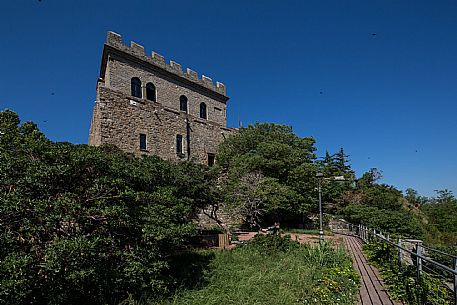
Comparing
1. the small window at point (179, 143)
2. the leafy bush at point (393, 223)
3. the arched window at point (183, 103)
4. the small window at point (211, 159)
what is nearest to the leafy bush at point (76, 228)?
the small window at point (179, 143)

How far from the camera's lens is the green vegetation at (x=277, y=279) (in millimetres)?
4844

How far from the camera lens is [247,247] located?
9227mm

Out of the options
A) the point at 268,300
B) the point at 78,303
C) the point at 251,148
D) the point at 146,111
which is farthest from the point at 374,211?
the point at 78,303

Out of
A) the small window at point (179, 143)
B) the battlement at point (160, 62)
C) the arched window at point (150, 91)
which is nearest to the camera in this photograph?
the battlement at point (160, 62)

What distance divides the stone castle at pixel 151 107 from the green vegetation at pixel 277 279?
A: 6199 mm

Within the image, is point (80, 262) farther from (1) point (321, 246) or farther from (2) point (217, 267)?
(1) point (321, 246)

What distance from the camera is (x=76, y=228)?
180 inches

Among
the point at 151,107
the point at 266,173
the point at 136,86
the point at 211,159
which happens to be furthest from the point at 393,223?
the point at 136,86

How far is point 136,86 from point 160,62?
2850 mm

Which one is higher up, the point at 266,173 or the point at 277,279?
the point at 266,173

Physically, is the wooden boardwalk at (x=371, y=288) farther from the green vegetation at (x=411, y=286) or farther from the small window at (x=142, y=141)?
the small window at (x=142, y=141)

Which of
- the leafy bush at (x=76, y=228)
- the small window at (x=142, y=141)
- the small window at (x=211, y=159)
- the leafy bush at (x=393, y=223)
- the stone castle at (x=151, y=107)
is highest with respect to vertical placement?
the stone castle at (x=151, y=107)

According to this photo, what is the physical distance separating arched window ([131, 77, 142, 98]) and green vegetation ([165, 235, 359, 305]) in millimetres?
12688

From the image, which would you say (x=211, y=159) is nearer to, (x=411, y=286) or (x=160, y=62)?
(x=160, y=62)
